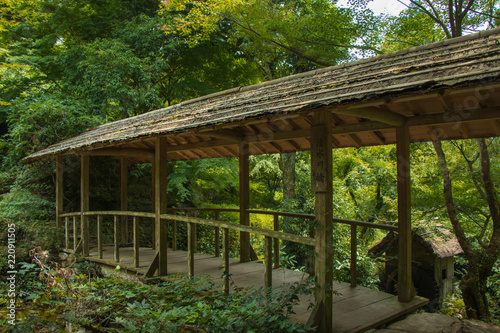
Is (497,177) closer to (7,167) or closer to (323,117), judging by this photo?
(323,117)

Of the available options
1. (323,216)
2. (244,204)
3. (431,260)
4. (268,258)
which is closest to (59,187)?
(244,204)

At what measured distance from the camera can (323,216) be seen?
3551 millimetres

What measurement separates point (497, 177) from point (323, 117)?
6.14 meters

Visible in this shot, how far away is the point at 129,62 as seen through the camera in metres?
11.5

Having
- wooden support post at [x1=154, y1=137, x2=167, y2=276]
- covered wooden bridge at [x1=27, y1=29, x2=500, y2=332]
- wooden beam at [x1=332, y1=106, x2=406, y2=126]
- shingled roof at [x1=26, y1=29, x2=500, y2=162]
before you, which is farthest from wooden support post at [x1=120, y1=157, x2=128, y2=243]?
wooden beam at [x1=332, y1=106, x2=406, y2=126]

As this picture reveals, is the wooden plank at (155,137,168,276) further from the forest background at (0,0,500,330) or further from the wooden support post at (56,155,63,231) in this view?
the wooden support post at (56,155,63,231)

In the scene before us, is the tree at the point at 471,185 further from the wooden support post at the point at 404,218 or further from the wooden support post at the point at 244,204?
the wooden support post at the point at 244,204

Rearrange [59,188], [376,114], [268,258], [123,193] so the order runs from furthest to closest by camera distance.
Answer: [123,193]
[59,188]
[268,258]
[376,114]

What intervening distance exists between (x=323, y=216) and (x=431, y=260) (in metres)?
6.44

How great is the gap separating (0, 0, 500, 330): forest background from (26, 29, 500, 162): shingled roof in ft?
10.0

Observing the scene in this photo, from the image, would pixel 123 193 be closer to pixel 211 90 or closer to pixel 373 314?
pixel 211 90

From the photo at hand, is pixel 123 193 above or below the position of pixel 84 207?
above

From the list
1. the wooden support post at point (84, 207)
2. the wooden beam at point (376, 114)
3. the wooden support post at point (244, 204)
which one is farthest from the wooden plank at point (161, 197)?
the wooden beam at point (376, 114)

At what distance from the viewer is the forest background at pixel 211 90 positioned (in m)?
8.45
